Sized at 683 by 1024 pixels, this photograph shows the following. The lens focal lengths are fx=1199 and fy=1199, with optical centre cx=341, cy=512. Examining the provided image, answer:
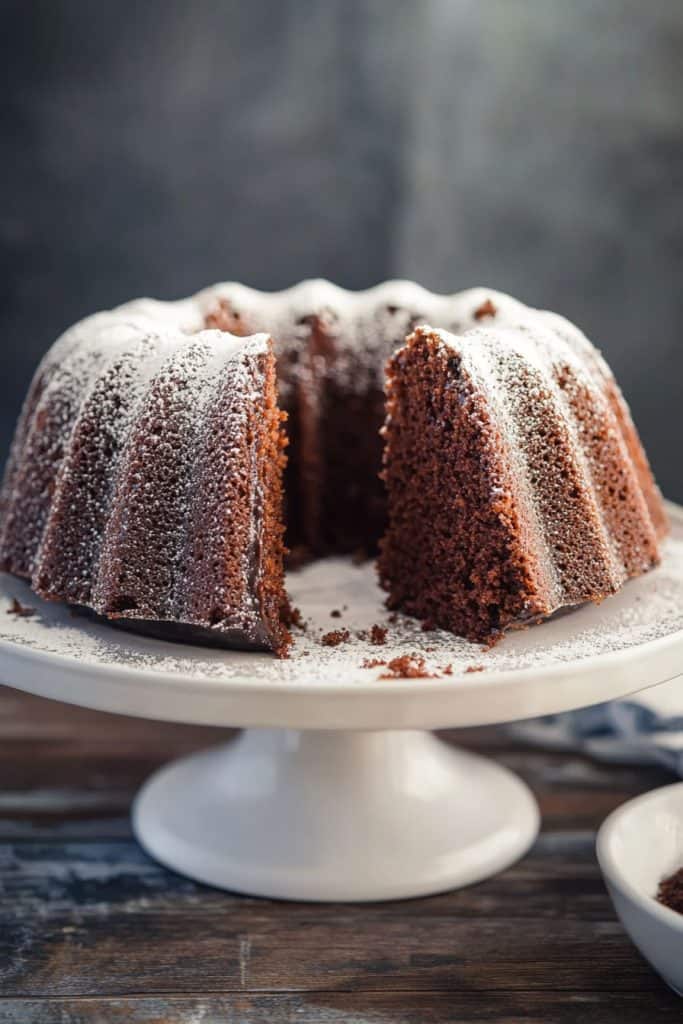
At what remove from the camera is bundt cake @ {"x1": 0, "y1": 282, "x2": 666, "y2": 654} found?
1606 mm

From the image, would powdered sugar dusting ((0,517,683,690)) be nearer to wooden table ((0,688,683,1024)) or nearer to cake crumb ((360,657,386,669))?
cake crumb ((360,657,386,669))

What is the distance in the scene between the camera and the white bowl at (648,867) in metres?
1.42

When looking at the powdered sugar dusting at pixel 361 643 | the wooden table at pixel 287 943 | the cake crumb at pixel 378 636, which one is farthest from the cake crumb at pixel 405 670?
the wooden table at pixel 287 943

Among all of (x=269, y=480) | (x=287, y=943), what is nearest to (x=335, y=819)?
(x=287, y=943)

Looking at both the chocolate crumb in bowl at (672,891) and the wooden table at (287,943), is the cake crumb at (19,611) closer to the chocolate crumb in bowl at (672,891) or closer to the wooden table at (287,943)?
the wooden table at (287,943)

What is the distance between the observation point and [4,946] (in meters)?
1.63

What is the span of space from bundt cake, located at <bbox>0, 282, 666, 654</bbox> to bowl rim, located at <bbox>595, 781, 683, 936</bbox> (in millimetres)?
292

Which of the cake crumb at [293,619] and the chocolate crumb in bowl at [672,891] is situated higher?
the cake crumb at [293,619]

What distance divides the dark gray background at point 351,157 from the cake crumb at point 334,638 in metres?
1.59

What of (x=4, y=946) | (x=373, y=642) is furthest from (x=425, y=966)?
(x=4, y=946)

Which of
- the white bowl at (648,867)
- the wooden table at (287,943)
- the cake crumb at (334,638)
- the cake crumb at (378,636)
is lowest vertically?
the wooden table at (287,943)

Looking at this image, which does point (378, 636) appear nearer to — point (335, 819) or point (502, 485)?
point (502, 485)

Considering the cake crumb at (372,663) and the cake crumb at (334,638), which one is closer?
the cake crumb at (372,663)

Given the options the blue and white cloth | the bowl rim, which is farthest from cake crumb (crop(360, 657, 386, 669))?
the blue and white cloth
